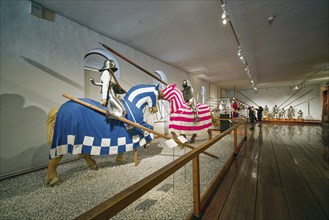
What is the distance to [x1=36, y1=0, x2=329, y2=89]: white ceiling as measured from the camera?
8.89ft

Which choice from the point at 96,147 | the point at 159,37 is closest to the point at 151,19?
the point at 159,37

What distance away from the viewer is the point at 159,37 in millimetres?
3973

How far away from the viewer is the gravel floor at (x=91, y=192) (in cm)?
139

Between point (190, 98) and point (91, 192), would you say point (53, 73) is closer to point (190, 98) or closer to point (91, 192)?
point (91, 192)

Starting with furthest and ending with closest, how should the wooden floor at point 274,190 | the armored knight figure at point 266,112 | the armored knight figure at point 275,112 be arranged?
the armored knight figure at point 266,112, the armored knight figure at point 275,112, the wooden floor at point 274,190

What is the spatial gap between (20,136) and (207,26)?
456 centimetres

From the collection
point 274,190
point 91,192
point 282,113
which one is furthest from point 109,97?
point 282,113

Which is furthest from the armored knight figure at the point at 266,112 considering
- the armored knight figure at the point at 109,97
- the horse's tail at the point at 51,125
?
the horse's tail at the point at 51,125

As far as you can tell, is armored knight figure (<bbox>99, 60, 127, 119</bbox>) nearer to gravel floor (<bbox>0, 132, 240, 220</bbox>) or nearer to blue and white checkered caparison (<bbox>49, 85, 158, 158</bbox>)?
blue and white checkered caparison (<bbox>49, 85, 158, 158</bbox>)

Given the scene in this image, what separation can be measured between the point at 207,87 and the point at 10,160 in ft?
35.1

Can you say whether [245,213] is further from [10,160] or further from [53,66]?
[53,66]

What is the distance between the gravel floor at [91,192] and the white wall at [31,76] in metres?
0.47

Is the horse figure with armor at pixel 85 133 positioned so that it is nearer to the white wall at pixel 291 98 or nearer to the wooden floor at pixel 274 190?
the wooden floor at pixel 274 190

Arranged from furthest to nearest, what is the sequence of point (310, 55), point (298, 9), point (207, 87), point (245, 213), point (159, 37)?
point (207, 87)
point (310, 55)
point (159, 37)
point (298, 9)
point (245, 213)
